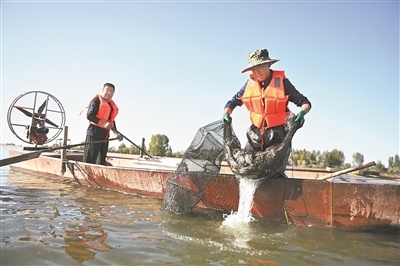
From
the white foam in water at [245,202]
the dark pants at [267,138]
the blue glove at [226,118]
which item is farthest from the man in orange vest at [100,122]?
the white foam in water at [245,202]

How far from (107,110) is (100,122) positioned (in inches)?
16.7

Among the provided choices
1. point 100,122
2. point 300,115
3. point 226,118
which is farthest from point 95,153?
point 300,115

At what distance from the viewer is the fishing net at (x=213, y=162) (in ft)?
14.2

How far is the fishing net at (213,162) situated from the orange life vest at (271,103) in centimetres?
18

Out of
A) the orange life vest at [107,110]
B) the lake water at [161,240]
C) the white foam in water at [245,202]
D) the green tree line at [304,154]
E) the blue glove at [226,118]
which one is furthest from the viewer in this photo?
the green tree line at [304,154]

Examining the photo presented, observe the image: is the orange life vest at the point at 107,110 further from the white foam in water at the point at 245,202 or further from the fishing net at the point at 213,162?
the white foam in water at the point at 245,202

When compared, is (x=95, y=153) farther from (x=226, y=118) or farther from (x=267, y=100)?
(x=267, y=100)

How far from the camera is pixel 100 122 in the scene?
7027 mm

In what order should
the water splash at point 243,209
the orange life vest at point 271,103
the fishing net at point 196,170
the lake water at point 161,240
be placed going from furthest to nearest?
the fishing net at point 196,170, the orange life vest at point 271,103, the water splash at point 243,209, the lake water at point 161,240

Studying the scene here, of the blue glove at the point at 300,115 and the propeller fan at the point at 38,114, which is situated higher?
the propeller fan at the point at 38,114

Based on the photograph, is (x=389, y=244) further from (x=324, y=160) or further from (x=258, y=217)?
(x=324, y=160)

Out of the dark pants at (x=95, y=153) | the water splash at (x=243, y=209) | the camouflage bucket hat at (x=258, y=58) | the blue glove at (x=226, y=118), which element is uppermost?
the camouflage bucket hat at (x=258, y=58)

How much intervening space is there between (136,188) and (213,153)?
2039 millimetres

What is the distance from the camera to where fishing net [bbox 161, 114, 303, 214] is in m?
4.32
